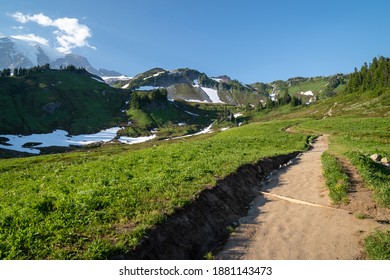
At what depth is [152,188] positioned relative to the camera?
17328mm

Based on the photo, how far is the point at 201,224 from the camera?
14.6 metres

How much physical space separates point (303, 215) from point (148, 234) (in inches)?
359

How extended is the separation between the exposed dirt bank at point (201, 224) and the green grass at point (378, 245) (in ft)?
19.9

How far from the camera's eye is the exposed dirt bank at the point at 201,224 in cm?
1183

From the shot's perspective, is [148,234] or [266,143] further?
[266,143]

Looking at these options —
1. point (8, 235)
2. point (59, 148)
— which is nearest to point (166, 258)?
point (8, 235)

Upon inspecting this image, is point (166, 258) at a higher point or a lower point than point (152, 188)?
lower

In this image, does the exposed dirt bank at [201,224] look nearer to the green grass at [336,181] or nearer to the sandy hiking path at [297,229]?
the sandy hiking path at [297,229]

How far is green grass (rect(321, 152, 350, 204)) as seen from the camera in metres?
18.2

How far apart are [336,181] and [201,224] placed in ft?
37.6

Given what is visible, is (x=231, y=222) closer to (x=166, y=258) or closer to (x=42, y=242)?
(x=166, y=258)

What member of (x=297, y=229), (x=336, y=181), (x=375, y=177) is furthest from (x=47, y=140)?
(x=297, y=229)

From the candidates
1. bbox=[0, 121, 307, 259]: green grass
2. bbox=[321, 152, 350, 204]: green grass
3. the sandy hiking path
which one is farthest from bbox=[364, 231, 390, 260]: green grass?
bbox=[0, 121, 307, 259]: green grass
